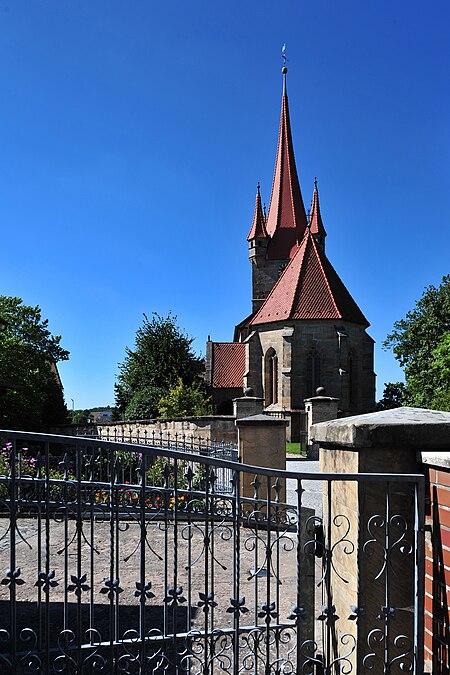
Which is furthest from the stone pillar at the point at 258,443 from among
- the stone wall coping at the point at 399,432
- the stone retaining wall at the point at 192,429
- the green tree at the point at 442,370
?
the green tree at the point at 442,370

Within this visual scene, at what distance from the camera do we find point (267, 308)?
32.8 m

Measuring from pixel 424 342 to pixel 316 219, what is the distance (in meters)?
15.9

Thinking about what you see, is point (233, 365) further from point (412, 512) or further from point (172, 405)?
point (412, 512)

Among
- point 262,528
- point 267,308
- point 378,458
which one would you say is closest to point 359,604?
point 378,458

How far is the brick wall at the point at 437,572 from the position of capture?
2.20 metres

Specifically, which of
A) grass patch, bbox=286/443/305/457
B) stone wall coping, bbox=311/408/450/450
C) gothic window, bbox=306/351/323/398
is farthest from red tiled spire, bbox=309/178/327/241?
stone wall coping, bbox=311/408/450/450

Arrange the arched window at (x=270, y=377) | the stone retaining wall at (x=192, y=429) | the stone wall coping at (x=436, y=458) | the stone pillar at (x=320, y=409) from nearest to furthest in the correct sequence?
the stone wall coping at (x=436, y=458) < the stone retaining wall at (x=192, y=429) < the stone pillar at (x=320, y=409) < the arched window at (x=270, y=377)

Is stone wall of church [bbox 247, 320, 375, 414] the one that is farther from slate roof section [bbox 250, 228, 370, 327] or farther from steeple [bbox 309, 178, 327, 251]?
steeple [bbox 309, 178, 327, 251]

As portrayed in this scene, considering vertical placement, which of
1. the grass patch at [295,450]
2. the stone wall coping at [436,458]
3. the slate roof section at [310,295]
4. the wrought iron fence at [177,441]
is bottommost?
the grass patch at [295,450]

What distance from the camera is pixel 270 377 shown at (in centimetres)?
3167

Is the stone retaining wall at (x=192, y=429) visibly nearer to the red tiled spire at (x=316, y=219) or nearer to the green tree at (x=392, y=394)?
the green tree at (x=392, y=394)

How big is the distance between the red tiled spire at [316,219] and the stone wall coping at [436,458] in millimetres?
43731

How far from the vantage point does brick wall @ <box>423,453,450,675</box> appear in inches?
86.6

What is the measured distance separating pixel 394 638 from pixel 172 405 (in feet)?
82.6
